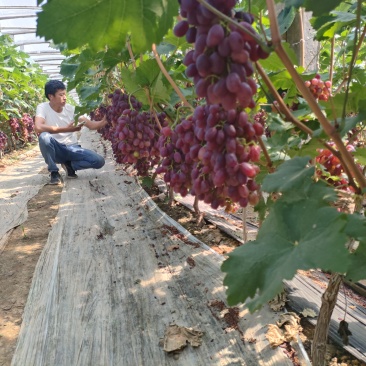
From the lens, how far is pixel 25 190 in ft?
17.0

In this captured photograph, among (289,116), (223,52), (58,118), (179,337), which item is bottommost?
(179,337)

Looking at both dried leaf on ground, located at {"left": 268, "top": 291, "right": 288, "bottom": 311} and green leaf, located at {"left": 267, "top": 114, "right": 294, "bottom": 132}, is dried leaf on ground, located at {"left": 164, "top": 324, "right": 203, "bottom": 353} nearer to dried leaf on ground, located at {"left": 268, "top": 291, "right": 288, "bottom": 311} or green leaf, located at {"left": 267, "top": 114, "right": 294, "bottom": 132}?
dried leaf on ground, located at {"left": 268, "top": 291, "right": 288, "bottom": 311}

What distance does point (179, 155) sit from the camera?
4.27 feet

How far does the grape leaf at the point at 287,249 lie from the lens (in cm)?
68

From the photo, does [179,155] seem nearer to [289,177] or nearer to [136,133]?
[289,177]

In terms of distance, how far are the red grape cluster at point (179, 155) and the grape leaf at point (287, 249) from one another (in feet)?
1.25

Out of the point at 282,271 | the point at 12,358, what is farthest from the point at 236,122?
the point at 12,358

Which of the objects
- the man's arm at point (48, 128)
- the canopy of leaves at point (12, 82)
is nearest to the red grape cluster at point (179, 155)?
the man's arm at point (48, 128)

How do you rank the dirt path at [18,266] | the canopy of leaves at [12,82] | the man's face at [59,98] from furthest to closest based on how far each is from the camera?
the canopy of leaves at [12,82], the man's face at [59,98], the dirt path at [18,266]

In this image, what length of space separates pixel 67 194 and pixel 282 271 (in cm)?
402

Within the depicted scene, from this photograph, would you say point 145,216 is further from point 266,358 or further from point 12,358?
point 266,358

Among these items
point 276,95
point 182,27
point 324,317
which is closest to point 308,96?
point 276,95

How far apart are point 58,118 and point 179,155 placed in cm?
490

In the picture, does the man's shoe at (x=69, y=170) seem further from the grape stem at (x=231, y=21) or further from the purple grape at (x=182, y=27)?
the grape stem at (x=231, y=21)
